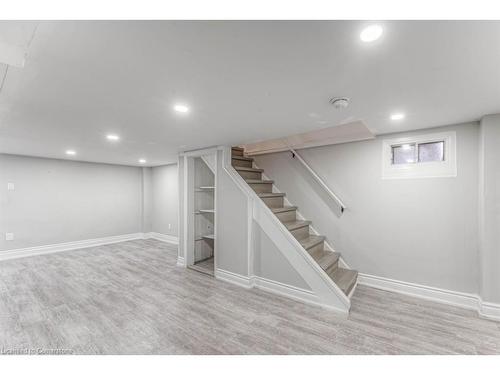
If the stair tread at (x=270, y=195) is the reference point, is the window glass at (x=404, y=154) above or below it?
above

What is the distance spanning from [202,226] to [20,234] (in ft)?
12.4

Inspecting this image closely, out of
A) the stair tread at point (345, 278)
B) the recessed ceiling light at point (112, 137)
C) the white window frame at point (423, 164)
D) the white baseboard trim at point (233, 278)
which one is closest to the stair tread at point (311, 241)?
the stair tread at point (345, 278)

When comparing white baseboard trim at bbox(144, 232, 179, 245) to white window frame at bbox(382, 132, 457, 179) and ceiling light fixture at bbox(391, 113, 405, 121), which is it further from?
ceiling light fixture at bbox(391, 113, 405, 121)

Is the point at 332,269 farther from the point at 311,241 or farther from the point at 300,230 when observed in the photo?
the point at 300,230

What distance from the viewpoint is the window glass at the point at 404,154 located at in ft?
9.16

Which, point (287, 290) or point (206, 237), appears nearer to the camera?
point (287, 290)

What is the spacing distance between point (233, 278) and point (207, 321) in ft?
3.40

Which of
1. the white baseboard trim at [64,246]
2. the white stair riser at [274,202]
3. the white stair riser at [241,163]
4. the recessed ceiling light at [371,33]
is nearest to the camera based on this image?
the recessed ceiling light at [371,33]

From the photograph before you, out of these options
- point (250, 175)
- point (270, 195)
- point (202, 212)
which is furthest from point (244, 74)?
point (202, 212)

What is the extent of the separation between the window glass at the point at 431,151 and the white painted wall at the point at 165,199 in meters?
4.89

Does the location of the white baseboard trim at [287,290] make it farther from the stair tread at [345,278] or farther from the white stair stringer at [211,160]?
the white stair stringer at [211,160]

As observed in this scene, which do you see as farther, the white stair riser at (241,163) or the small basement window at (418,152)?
the white stair riser at (241,163)

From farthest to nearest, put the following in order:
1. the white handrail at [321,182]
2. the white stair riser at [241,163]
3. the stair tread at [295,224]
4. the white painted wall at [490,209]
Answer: the white stair riser at [241,163], the white handrail at [321,182], the stair tread at [295,224], the white painted wall at [490,209]

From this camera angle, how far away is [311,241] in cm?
311
